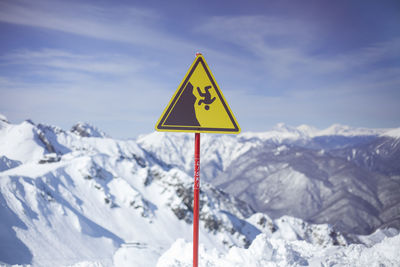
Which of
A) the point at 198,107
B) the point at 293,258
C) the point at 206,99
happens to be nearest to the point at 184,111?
the point at 198,107

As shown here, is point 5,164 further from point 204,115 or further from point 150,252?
point 204,115

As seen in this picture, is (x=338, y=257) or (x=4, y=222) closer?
(x=338, y=257)

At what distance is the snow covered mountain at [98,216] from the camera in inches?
1358

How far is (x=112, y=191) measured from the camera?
79562 millimetres

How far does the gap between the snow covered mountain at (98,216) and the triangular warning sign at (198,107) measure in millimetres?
6605

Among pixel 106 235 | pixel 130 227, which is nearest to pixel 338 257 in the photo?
pixel 106 235

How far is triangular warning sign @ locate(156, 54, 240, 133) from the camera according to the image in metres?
5.34

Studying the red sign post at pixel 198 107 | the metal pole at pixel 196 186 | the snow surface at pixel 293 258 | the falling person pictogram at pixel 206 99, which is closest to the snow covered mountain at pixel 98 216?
the snow surface at pixel 293 258

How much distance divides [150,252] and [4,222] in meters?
21.1

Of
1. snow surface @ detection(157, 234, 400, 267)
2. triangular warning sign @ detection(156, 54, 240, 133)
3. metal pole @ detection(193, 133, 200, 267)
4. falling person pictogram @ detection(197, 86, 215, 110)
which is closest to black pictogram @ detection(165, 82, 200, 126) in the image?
triangular warning sign @ detection(156, 54, 240, 133)

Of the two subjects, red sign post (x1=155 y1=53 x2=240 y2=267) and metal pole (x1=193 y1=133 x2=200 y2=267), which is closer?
red sign post (x1=155 y1=53 x2=240 y2=267)

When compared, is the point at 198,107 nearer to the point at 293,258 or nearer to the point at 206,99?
the point at 206,99

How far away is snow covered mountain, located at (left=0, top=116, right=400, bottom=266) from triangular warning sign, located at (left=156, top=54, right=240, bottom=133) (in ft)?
21.7

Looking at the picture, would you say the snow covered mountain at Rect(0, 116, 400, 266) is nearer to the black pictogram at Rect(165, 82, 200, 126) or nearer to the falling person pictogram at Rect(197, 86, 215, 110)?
the black pictogram at Rect(165, 82, 200, 126)
